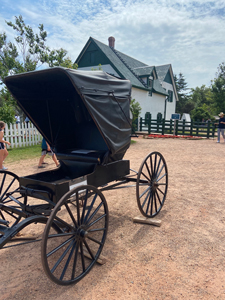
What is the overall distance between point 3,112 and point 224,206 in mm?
11685

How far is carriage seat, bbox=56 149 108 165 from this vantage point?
3.64m

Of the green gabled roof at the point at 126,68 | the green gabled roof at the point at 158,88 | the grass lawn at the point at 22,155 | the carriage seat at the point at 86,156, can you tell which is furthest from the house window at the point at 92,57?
the carriage seat at the point at 86,156

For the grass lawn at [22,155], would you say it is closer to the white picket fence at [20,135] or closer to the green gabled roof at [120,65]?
the white picket fence at [20,135]

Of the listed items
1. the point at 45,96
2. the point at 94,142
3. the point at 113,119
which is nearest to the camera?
the point at 113,119

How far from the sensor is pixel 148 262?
304 centimetres

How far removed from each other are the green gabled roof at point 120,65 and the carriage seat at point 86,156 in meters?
18.4

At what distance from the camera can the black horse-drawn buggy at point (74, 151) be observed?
2.83 metres

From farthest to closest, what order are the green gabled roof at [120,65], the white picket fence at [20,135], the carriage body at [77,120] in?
the green gabled roof at [120,65], the white picket fence at [20,135], the carriage body at [77,120]

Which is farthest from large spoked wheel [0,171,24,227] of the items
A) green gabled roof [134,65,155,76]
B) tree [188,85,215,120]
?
tree [188,85,215,120]

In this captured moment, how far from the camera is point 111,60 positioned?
21812mm

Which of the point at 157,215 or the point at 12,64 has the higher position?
the point at 12,64

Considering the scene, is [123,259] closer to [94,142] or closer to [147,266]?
[147,266]

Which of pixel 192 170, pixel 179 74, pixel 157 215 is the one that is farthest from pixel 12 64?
pixel 179 74

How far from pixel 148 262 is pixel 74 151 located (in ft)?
6.99
